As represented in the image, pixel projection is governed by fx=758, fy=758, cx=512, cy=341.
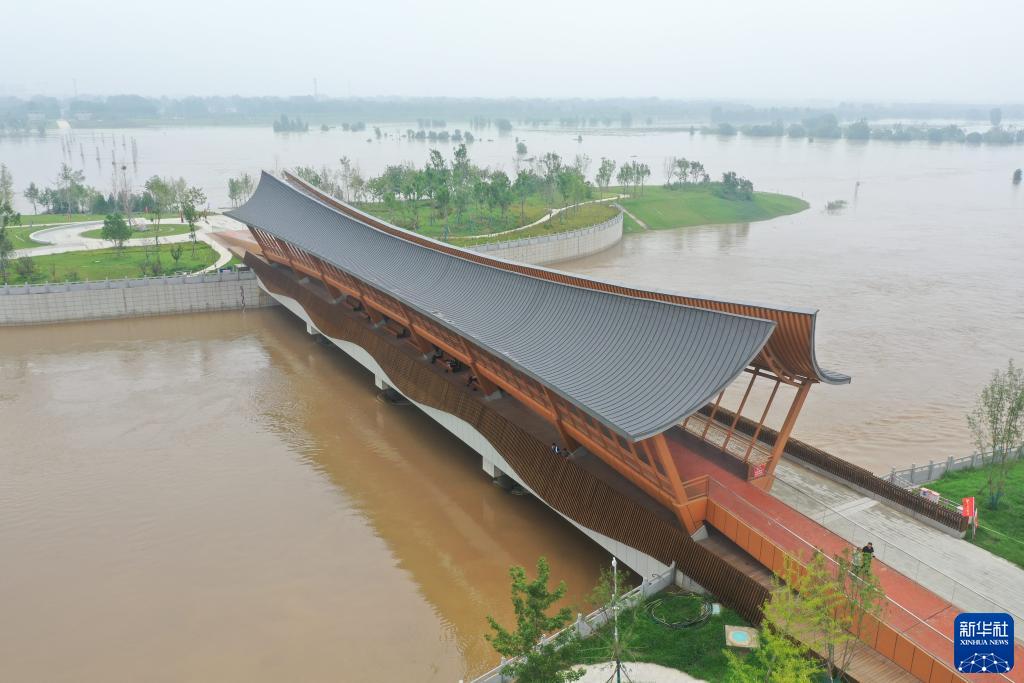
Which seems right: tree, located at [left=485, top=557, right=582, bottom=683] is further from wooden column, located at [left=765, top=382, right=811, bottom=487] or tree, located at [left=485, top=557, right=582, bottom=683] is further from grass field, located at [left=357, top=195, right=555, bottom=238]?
grass field, located at [left=357, top=195, right=555, bottom=238]

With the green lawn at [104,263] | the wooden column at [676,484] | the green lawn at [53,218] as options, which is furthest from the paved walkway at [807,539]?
the green lawn at [53,218]

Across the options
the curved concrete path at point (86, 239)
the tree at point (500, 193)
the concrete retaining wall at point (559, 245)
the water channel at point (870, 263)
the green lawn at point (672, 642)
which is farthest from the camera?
the tree at point (500, 193)

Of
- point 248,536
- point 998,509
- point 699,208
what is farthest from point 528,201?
point 998,509

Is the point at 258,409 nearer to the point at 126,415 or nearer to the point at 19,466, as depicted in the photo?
the point at 126,415

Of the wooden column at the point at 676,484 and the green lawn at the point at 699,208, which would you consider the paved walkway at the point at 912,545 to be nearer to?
the wooden column at the point at 676,484

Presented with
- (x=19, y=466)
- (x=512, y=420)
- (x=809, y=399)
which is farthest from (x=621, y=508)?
(x=19, y=466)

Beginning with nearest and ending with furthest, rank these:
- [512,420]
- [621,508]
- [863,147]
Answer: [621,508]
[512,420]
[863,147]

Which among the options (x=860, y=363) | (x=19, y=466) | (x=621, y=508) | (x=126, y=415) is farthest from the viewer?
(x=860, y=363)
